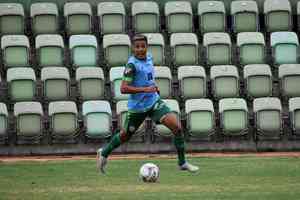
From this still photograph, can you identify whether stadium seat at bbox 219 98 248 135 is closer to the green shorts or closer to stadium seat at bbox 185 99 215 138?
stadium seat at bbox 185 99 215 138

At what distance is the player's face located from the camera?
14.2m

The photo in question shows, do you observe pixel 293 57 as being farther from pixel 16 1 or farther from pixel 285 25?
pixel 16 1

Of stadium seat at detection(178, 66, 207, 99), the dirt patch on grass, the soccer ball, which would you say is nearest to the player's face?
the soccer ball

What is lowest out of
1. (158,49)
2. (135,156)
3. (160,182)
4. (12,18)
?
(135,156)

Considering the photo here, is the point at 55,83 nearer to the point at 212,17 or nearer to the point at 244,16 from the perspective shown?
the point at 212,17

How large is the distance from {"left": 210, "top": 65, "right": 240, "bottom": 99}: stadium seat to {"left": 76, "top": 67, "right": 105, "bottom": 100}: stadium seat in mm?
2351

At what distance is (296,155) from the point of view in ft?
62.4

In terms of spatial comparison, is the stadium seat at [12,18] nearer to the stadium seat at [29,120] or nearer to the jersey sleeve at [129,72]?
the stadium seat at [29,120]

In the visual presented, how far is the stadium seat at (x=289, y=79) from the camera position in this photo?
20875 mm

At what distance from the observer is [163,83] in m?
20.5

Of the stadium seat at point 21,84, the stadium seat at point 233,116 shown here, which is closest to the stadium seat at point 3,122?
the stadium seat at point 21,84

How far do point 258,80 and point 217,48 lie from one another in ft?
A: 4.15

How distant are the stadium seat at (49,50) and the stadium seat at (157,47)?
6.27ft

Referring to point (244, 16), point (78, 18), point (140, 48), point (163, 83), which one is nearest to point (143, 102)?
point (140, 48)
